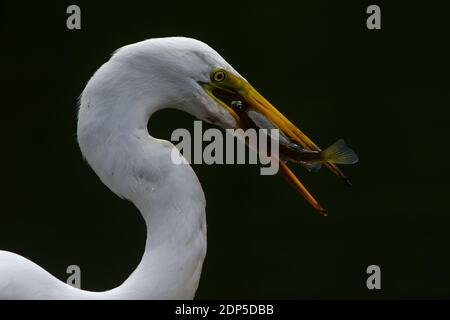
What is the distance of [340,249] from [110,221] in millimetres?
1181

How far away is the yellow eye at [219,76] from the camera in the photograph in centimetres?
252

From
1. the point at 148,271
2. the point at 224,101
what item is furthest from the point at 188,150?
the point at 148,271

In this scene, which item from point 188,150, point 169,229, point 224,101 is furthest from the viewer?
point 188,150

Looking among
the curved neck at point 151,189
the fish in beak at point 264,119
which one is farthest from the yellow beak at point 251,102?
the curved neck at point 151,189

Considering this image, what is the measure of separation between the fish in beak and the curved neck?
0.20 meters

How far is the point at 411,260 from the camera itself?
5031 mm

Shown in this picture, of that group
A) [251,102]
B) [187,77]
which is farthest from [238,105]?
[187,77]

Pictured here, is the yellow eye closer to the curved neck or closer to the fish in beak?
the fish in beak

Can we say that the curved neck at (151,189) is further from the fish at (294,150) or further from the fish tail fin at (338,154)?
the fish tail fin at (338,154)

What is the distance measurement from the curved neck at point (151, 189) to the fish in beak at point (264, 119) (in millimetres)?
201

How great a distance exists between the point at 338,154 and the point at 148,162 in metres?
0.56

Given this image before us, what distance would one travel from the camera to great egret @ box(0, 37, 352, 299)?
2422mm

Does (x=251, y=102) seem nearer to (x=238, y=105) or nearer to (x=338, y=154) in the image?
(x=238, y=105)
